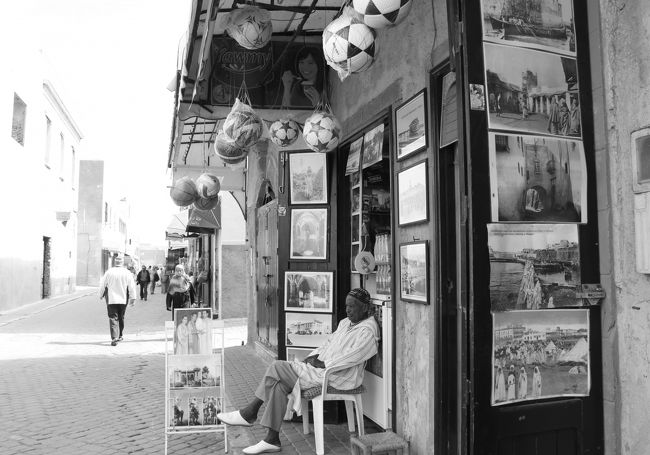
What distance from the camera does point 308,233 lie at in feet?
19.1

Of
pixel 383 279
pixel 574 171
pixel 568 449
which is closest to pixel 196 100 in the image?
pixel 383 279

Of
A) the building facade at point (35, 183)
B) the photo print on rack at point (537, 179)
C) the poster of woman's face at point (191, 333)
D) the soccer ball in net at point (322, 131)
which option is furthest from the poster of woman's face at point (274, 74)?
the building facade at point (35, 183)

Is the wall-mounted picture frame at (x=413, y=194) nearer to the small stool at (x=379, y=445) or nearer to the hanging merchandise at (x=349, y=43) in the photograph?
the hanging merchandise at (x=349, y=43)

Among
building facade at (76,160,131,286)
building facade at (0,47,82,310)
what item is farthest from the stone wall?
building facade at (76,160,131,286)

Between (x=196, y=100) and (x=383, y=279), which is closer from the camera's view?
(x=383, y=279)

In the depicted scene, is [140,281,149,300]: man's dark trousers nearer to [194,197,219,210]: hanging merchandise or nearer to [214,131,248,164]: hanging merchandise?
[194,197,219,210]: hanging merchandise

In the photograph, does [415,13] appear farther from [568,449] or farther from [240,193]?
[240,193]

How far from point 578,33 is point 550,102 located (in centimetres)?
40

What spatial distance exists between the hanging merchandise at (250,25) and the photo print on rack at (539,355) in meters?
3.38

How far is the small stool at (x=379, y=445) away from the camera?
3801 millimetres

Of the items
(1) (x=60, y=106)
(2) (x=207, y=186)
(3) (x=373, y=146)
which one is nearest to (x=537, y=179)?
(3) (x=373, y=146)

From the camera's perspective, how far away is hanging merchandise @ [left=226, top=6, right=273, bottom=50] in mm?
4699

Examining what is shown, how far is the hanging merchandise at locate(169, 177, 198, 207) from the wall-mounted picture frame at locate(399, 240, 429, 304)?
18.1 ft

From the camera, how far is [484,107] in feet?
7.82
